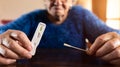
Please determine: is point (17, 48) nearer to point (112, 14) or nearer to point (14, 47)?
point (14, 47)

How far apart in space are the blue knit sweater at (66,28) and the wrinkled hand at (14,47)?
0.17 m

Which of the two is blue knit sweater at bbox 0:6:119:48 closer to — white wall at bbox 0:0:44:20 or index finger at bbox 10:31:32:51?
white wall at bbox 0:0:44:20

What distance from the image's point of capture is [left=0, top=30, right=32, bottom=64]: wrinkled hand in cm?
35

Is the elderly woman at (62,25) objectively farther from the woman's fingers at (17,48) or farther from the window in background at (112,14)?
the woman's fingers at (17,48)

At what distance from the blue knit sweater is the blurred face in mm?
16

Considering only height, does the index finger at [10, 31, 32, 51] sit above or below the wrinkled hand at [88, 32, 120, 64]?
above

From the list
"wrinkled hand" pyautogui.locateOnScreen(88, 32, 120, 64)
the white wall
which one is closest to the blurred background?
the white wall

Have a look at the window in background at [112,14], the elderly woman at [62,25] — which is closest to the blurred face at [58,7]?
the elderly woman at [62,25]

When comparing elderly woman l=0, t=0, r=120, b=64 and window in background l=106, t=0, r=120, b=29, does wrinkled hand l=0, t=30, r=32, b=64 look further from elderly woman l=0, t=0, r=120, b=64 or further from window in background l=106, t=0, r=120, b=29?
window in background l=106, t=0, r=120, b=29

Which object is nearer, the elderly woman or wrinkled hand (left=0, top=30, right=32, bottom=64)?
wrinkled hand (left=0, top=30, right=32, bottom=64)

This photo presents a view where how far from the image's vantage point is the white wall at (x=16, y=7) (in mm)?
577

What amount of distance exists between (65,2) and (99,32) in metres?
0.13

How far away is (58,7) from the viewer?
54 centimetres

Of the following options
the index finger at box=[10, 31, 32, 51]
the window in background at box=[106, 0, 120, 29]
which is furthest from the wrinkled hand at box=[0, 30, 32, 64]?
the window in background at box=[106, 0, 120, 29]
